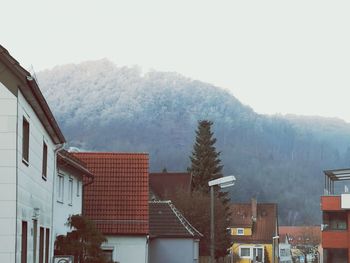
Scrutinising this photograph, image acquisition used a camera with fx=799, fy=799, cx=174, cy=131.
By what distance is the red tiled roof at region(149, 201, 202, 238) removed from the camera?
142 feet

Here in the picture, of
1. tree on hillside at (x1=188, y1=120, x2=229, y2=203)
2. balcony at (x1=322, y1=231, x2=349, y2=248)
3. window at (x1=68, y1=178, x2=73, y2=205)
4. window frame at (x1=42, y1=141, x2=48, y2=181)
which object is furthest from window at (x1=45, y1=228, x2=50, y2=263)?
tree on hillside at (x1=188, y1=120, x2=229, y2=203)

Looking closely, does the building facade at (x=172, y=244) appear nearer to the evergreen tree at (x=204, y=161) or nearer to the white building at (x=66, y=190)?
the white building at (x=66, y=190)

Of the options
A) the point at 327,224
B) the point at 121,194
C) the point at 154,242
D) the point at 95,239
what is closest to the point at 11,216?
the point at 95,239

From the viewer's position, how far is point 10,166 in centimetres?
1644

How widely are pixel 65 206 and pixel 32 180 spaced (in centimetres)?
1135

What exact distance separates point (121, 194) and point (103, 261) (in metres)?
10.4

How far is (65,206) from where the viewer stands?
31.0 meters

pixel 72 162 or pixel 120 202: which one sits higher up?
pixel 72 162

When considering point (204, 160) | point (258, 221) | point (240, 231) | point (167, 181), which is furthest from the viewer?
point (258, 221)

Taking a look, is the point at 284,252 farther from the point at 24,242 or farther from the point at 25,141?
the point at 25,141

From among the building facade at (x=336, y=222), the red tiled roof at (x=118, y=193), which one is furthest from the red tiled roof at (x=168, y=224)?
the building facade at (x=336, y=222)

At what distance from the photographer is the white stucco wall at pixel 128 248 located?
3822 centimetres

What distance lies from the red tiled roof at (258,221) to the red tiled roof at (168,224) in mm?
63493

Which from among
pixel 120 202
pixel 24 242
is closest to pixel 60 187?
pixel 120 202
